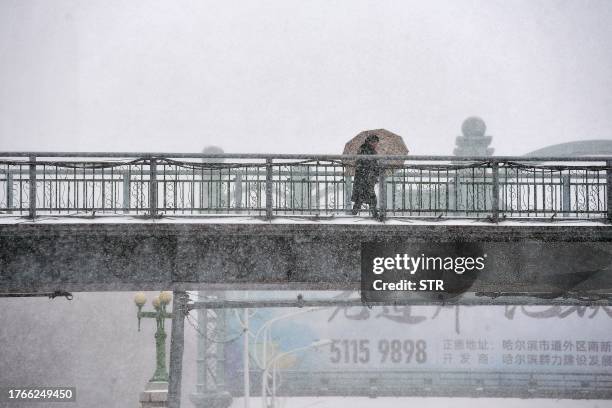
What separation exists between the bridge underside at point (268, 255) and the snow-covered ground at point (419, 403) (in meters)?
43.4

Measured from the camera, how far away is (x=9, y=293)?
1794 cm

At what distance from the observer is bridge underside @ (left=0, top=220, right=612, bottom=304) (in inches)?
702

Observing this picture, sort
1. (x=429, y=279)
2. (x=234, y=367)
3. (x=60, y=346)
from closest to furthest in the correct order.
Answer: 1. (x=429, y=279)
2. (x=60, y=346)
3. (x=234, y=367)

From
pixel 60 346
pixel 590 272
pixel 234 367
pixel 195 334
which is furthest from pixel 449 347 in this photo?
pixel 590 272

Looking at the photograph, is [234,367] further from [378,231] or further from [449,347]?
[378,231]

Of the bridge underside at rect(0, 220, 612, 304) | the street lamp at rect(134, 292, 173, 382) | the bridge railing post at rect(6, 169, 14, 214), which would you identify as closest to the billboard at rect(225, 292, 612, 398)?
the street lamp at rect(134, 292, 173, 382)

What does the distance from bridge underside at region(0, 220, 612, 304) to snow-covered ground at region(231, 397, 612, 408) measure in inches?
1710

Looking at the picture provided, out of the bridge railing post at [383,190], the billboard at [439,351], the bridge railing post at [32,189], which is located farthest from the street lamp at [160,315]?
the billboard at [439,351]

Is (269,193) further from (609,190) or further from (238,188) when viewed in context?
(609,190)

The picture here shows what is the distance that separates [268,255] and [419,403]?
48394mm

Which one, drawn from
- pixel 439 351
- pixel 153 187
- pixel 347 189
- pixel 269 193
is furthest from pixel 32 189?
pixel 439 351

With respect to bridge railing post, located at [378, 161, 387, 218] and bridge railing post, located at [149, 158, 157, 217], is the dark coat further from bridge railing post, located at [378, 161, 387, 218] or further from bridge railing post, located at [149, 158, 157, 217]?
bridge railing post, located at [149, 158, 157, 217]

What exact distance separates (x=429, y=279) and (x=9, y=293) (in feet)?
28.3

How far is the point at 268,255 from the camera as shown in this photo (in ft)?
59.8
